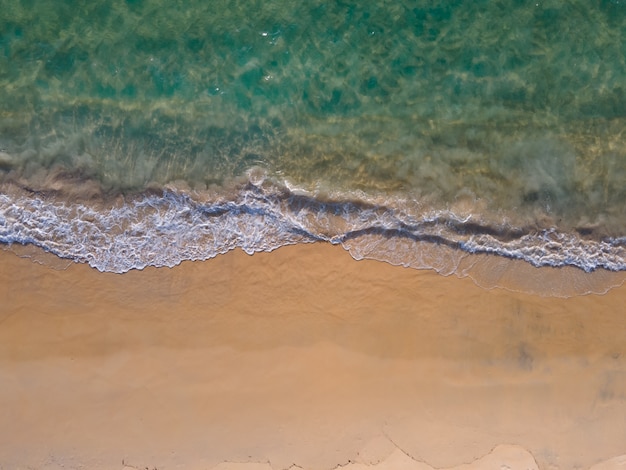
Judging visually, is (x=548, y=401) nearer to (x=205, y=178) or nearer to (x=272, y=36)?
(x=205, y=178)

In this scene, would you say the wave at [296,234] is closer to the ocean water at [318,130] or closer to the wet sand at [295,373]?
the ocean water at [318,130]

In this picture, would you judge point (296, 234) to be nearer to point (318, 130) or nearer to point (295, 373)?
point (318, 130)

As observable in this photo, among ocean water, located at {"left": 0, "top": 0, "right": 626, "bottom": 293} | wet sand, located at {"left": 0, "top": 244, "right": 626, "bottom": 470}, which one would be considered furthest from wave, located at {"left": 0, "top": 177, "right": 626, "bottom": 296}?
wet sand, located at {"left": 0, "top": 244, "right": 626, "bottom": 470}

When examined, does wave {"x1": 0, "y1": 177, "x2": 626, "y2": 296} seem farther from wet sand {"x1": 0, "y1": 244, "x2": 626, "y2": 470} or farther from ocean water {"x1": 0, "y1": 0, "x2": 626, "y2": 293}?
wet sand {"x1": 0, "y1": 244, "x2": 626, "y2": 470}

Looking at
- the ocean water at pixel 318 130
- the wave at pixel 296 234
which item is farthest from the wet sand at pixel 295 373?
the ocean water at pixel 318 130

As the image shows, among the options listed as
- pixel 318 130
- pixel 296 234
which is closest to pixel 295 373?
pixel 296 234

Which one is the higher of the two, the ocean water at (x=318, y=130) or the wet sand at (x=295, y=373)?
the ocean water at (x=318, y=130)
